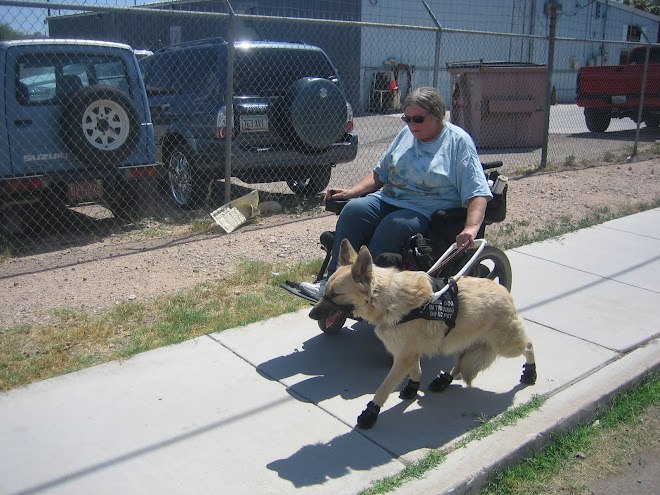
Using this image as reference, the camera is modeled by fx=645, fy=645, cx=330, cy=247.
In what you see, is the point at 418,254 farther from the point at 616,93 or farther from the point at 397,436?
the point at 616,93

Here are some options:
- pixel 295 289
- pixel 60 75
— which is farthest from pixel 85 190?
pixel 295 289

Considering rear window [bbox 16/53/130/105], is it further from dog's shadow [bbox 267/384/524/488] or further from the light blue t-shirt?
dog's shadow [bbox 267/384/524/488]

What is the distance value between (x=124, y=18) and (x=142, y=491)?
20.6 meters

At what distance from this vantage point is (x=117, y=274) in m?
5.25

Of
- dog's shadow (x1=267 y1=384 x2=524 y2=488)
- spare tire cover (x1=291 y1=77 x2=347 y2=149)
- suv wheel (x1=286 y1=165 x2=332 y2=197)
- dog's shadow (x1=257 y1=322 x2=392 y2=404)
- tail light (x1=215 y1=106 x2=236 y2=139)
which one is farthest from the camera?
suv wheel (x1=286 y1=165 x2=332 y2=197)

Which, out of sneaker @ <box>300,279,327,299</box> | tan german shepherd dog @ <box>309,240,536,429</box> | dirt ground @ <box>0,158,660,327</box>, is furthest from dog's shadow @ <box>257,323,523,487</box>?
dirt ground @ <box>0,158,660,327</box>

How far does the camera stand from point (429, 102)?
397 cm

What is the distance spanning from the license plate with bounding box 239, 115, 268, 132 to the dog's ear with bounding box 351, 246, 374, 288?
446 centimetres

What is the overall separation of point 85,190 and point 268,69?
249cm

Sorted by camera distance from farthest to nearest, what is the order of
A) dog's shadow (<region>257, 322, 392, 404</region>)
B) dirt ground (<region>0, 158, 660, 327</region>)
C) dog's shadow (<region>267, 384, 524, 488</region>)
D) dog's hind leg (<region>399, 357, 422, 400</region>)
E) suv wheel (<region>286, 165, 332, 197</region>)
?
suv wheel (<region>286, 165, 332, 197</region>), dirt ground (<region>0, 158, 660, 327</region>), dog's shadow (<region>257, 322, 392, 404</region>), dog's hind leg (<region>399, 357, 422, 400</region>), dog's shadow (<region>267, 384, 524, 488</region>)

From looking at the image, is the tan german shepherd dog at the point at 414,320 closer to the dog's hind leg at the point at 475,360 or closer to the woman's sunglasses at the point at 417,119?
the dog's hind leg at the point at 475,360

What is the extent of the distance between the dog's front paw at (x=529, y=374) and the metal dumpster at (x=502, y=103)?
10.0 metres

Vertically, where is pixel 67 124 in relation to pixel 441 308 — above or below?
above

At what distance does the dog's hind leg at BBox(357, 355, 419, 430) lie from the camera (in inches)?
124
